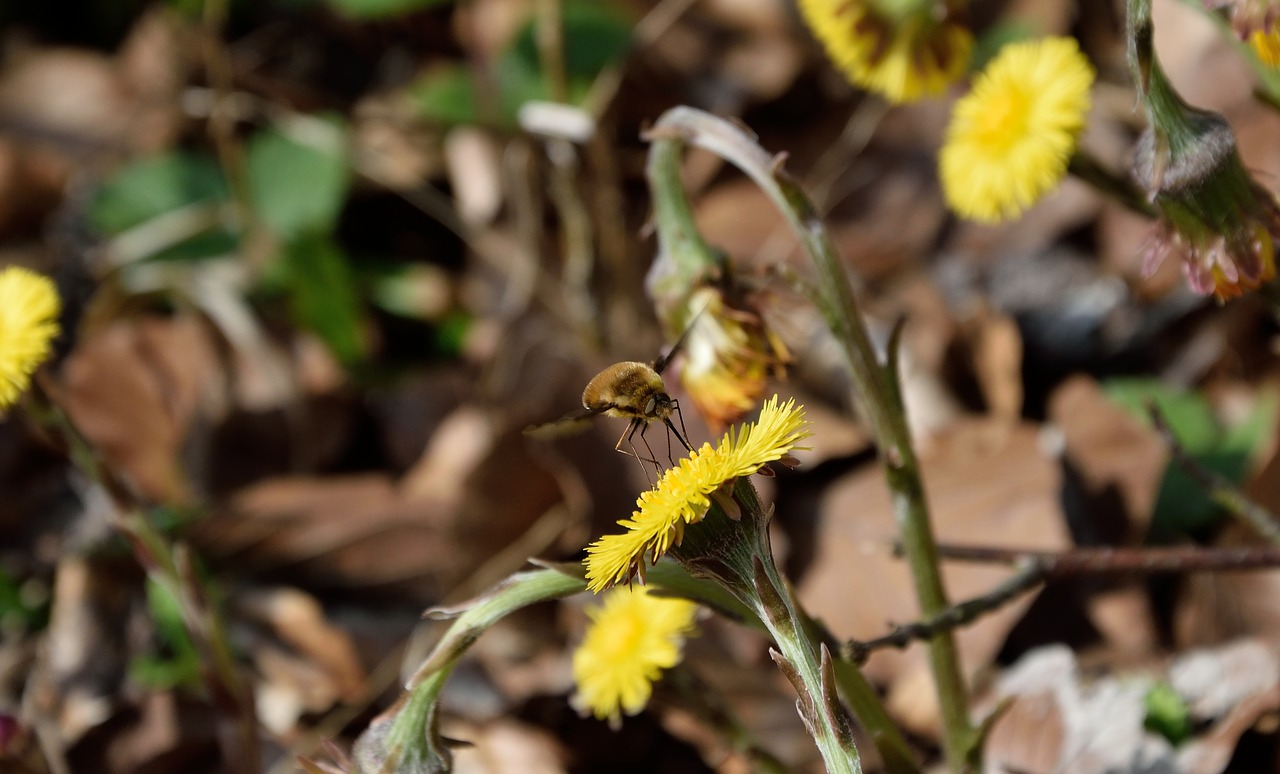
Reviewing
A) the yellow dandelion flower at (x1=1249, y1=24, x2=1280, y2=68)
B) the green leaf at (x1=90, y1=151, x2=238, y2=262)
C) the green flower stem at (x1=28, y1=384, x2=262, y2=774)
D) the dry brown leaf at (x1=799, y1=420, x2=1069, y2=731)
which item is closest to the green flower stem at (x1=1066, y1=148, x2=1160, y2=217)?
the yellow dandelion flower at (x1=1249, y1=24, x2=1280, y2=68)

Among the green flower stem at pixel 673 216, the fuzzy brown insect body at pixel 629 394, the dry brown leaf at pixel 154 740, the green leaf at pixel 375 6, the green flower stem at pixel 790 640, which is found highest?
the green leaf at pixel 375 6

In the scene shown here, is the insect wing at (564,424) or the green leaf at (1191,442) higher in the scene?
the insect wing at (564,424)

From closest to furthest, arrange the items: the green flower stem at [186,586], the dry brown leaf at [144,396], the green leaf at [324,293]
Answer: the green flower stem at [186,586], the dry brown leaf at [144,396], the green leaf at [324,293]

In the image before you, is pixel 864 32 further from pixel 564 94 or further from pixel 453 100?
pixel 453 100

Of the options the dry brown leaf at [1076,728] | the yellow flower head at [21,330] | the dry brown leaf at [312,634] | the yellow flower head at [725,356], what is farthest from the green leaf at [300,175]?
the dry brown leaf at [1076,728]

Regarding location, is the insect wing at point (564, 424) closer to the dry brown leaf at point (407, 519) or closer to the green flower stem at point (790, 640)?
the green flower stem at point (790, 640)

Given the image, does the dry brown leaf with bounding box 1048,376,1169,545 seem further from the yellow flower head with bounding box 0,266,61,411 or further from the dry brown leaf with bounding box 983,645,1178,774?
the yellow flower head with bounding box 0,266,61,411
